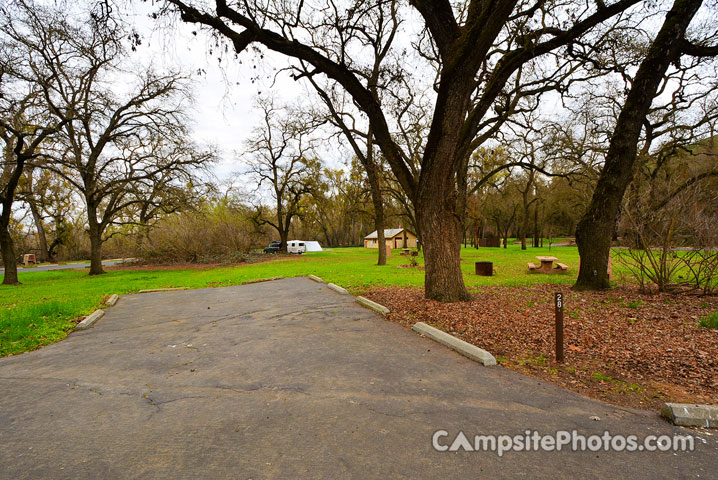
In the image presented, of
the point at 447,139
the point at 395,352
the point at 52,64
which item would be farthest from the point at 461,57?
the point at 52,64

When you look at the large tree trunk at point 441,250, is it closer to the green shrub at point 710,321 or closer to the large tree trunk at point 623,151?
the large tree trunk at point 623,151

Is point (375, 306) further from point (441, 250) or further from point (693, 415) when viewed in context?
point (693, 415)

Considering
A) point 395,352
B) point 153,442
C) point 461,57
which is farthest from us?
point 461,57

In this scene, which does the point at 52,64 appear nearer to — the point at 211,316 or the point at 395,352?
the point at 211,316

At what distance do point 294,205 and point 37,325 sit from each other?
29070 mm

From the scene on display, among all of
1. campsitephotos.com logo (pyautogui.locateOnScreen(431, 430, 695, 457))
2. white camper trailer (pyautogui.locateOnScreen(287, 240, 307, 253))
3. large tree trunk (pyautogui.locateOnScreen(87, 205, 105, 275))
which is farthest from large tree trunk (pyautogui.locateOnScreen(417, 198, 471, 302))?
white camper trailer (pyautogui.locateOnScreen(287, 240, 307, 253))

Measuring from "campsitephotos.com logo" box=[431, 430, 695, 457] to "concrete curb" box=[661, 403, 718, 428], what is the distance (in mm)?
207

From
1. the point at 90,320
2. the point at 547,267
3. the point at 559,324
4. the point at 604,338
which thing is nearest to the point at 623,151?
the point at 604,338

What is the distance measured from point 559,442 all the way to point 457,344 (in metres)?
2.28

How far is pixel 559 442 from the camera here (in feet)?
8.75

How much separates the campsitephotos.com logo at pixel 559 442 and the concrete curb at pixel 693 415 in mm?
207

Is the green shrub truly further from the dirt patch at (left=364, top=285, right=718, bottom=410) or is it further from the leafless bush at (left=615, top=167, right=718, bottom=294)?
the leafless bush at (left=615, top=167, right=718, bottom=294)

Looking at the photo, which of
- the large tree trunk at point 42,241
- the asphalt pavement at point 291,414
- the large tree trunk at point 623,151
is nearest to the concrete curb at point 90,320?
the asphalt pavement at point 291,414

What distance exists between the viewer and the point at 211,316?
7.62m
